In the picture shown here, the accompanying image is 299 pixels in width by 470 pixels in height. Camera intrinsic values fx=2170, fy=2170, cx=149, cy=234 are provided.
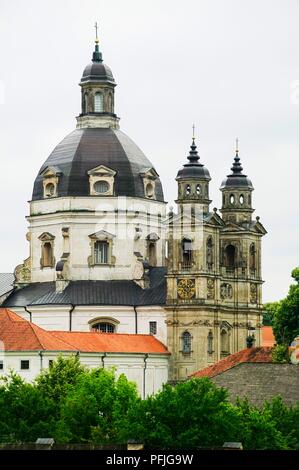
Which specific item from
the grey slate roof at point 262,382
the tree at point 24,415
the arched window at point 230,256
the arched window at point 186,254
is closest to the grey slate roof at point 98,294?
the arched window at point 186,254

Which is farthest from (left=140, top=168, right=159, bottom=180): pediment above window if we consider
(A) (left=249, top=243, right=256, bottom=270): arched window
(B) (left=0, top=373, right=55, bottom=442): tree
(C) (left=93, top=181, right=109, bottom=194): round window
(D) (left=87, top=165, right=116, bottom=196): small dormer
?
(B) (left=0, top=373, right=55, bottom=442): tree

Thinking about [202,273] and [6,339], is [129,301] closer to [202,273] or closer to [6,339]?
[202,273]

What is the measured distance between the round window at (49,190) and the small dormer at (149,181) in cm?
580

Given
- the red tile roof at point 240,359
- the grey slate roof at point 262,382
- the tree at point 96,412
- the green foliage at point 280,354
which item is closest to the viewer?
the tree at point 96,412

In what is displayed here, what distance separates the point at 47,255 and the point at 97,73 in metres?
12.7

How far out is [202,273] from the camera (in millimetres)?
134750

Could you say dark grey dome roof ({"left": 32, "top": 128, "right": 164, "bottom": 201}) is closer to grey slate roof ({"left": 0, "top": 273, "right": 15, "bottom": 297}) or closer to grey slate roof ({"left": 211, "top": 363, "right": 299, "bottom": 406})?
grey slate roof ({"left": 0, "top": 273, "right": 15, "bottom": 297})

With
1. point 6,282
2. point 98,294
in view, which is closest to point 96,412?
point 98,294

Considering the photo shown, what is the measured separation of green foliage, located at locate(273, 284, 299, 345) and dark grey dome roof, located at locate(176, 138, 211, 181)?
12.8m

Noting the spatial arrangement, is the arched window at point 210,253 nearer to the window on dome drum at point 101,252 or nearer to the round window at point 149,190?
the round window at point 149,190

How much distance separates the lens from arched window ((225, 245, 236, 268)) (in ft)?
458

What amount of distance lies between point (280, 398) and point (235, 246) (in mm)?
52760

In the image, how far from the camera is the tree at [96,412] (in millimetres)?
87875

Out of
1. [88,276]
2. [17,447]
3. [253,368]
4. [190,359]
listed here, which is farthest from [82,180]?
[17,447]
